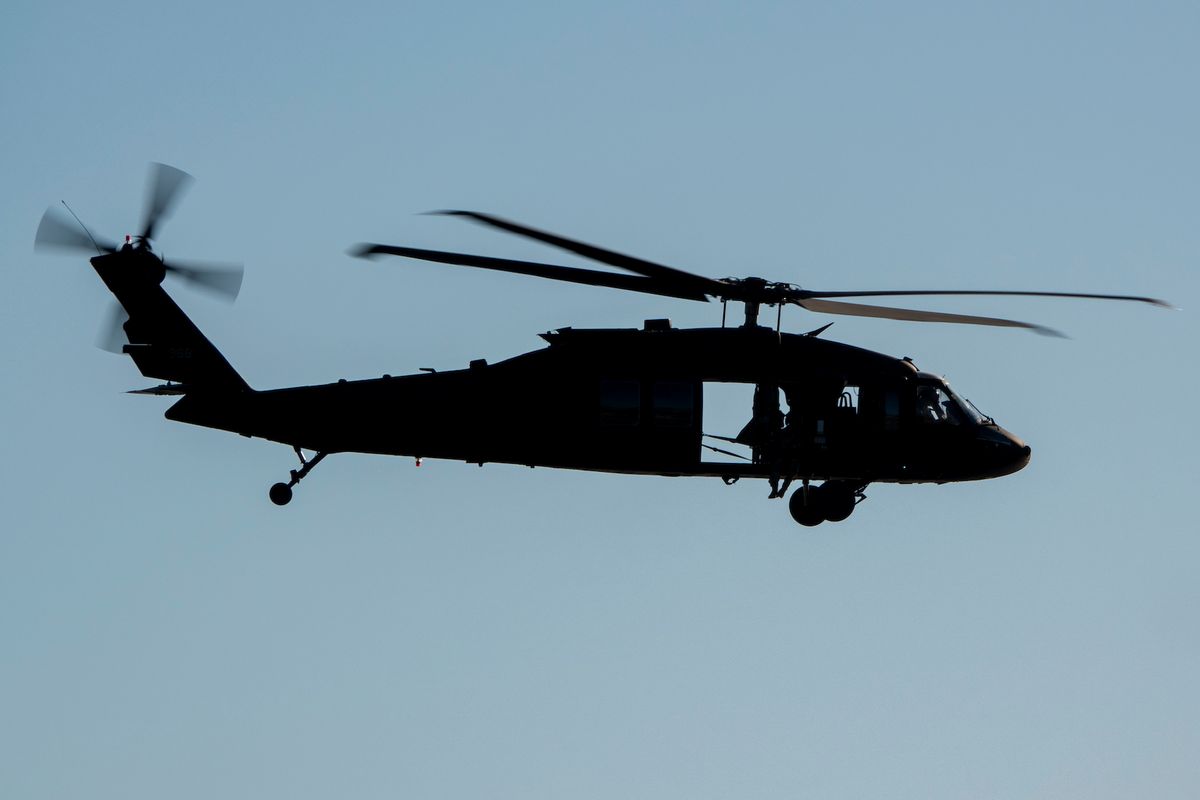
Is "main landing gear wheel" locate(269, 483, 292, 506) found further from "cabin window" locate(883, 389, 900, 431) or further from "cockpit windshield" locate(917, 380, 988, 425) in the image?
"cockpit windshield" locate(917, 380, 988, 425)

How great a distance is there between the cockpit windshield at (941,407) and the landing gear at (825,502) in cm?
200

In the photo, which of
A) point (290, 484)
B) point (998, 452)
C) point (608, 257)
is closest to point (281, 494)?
point (290, 484)

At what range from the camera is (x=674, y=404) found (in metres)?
30.5

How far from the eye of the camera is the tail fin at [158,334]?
1256 inches

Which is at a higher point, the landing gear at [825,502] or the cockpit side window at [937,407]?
the cockpit side window at [937,407]

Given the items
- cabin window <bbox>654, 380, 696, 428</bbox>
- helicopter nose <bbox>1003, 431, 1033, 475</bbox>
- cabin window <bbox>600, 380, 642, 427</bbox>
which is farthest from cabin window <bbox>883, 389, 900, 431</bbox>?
cabin window <bbox>600, 380, 642, 427</bbox>

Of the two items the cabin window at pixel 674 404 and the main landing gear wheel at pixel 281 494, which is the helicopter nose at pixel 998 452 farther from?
the main landing gear wheel at pixel 281 494

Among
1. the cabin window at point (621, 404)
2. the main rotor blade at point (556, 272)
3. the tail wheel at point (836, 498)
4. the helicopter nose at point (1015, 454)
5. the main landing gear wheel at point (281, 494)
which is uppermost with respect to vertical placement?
the main rotor blade at point (556, 272)

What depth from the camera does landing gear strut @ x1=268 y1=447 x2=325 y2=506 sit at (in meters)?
31.1

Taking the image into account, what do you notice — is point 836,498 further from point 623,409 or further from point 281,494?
point 281,494

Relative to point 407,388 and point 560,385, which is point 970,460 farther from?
point 407,388

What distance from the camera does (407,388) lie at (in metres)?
31.2

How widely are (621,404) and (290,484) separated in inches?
260

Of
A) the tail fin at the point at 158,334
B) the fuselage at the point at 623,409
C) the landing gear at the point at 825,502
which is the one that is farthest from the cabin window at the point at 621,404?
the tail fin at the point at 158,334
